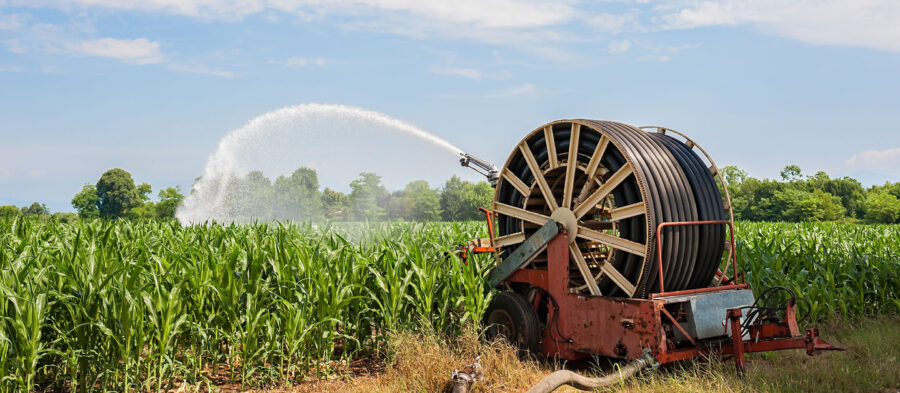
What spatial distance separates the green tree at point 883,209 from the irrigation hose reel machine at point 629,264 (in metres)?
80.0

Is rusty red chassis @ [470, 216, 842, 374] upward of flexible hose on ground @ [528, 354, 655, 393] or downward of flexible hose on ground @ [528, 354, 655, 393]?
upward

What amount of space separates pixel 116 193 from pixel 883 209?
A: 300ft

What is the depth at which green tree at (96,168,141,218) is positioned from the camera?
82.2 meters

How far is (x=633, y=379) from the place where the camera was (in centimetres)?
631

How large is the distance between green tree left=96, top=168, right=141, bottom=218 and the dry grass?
276ft

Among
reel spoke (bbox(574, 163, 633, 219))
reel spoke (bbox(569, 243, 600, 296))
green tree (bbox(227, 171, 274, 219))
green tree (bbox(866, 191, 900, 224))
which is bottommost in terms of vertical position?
reel spoke (bbox(569, 243, 600, 296))

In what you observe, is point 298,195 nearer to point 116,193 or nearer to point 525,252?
point 525,252

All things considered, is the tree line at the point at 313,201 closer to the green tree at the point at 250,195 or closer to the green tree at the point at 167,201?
the green tree at the point at 250,195

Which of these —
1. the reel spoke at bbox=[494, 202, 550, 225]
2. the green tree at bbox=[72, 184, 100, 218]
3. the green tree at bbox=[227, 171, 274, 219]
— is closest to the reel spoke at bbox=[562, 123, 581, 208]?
the reel spoke at bbox=[494, 202, 550, 225]

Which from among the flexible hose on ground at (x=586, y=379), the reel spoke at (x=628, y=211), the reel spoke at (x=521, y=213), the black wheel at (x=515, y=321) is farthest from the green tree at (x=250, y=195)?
the flexible hose on ground at (x=586, y=379)

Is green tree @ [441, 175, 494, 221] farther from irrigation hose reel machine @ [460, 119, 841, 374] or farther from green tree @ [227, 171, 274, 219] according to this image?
irrigation hose reel machine @ [460, 119, 841, 374]

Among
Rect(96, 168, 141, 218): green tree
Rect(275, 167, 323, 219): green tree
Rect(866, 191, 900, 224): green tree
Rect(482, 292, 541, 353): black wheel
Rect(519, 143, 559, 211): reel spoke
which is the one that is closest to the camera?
Rect(482, 292, 541, 353): black wheel

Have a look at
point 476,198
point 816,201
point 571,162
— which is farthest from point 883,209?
point 571,162

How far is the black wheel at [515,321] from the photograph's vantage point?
7.50 meters
